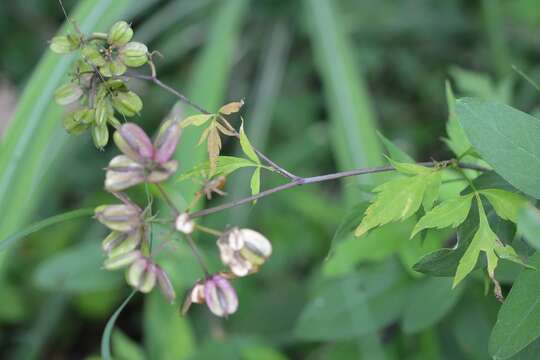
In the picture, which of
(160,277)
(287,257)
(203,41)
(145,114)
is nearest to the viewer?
(160,277)

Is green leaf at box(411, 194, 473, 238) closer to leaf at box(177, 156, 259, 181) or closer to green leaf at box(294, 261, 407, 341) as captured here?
leaf at box(177, 156, 259, 181)

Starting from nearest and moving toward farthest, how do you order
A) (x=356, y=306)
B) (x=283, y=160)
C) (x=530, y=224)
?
1. (x=530, y=224)
2. (x=356, y=306)
3. (x=283, y=160)

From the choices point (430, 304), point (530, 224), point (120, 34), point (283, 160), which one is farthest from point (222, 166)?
point (283, 160)

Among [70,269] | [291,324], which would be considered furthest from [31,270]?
[291,324]

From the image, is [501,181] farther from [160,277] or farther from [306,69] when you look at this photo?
[306,69]

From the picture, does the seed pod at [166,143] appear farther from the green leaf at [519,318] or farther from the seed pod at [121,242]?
the green leaf at [519,318]

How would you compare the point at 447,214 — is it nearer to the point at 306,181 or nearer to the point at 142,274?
the point at 306,181

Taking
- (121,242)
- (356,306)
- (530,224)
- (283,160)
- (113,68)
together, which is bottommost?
(356,306)
